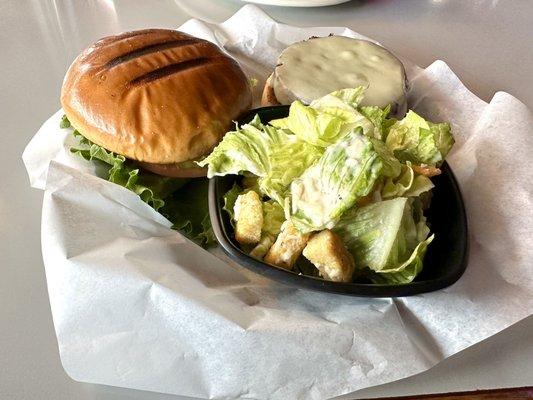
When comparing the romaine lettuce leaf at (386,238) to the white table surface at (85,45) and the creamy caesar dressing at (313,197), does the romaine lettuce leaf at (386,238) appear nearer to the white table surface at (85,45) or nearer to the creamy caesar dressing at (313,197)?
the creamy caesar dressing at (313,197)

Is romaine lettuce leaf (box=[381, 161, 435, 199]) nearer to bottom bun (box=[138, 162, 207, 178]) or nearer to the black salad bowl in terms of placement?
the black salad bowl

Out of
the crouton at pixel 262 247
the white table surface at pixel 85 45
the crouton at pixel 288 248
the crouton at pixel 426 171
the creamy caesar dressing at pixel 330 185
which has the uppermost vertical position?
the creamy caesar dressing at pixel 330 185

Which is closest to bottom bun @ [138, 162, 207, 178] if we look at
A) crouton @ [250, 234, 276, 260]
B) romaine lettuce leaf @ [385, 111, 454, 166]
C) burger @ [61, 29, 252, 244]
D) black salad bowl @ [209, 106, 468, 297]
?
burger @ [61, 29, 252, 244]

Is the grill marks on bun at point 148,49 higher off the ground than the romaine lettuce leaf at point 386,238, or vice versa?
the grill marks on bun at point 148,49

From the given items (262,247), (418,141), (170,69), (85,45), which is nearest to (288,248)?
(262,247)

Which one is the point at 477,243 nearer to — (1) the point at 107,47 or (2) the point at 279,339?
(2) the point at 279,339

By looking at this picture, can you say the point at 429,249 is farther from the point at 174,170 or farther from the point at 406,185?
the point at 174,170

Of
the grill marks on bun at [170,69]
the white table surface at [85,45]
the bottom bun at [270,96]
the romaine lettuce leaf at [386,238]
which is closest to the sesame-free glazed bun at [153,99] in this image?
the grill marks on bun at [170,69]
